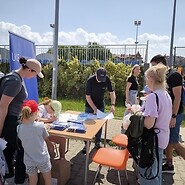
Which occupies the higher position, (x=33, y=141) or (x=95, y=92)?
(x=95, y=92)

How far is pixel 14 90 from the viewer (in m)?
2.25

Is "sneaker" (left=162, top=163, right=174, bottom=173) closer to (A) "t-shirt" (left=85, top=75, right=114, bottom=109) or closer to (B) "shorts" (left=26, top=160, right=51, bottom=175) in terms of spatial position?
(A) "t-shirt" (left=85, top=75, right=114, bottom=109)

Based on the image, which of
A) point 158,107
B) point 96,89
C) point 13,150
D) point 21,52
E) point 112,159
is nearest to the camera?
point 158,107

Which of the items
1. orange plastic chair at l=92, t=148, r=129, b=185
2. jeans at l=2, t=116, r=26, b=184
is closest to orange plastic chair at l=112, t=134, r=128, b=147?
orange plastic chair at l=92, t=148, r=129, b=185

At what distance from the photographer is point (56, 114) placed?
3123 millimetres

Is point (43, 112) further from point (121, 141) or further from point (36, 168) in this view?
point (121, 141)

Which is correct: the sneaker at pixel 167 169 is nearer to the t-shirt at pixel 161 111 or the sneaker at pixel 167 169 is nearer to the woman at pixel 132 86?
the t-shirt at pixel 161 111

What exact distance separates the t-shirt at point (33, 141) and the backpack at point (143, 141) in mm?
923

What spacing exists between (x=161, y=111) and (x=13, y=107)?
5.11 ft

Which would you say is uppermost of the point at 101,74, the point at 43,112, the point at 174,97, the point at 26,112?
the point at 101,74

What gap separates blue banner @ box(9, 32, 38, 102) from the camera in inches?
148

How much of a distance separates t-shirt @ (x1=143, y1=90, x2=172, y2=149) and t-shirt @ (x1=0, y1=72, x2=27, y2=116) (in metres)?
1.33

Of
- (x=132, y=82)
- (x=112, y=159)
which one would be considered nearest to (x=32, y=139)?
(x=112, y=159)

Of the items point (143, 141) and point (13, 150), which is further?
point (13, 150)
